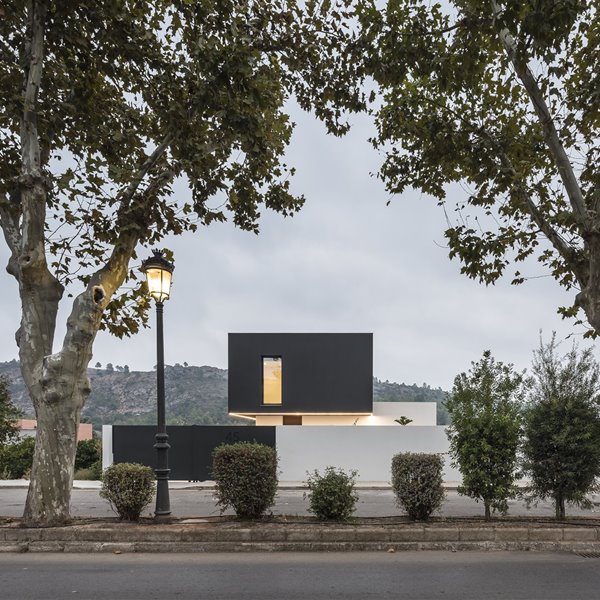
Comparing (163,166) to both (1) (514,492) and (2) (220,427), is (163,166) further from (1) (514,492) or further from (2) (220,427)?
(2) (220,427)

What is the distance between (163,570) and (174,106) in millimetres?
7157

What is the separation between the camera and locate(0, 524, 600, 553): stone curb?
6785 mm

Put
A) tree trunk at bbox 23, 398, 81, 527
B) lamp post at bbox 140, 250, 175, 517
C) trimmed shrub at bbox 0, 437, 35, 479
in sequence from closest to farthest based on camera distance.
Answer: tree trunk at bbox 23, 398, 81, 527, lamp post at bbox 140, 250, 175, 517, trimmed shrub at bbox 0, 437, 35, 479

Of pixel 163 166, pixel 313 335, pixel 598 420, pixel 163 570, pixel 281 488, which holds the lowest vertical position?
pixel 281 488

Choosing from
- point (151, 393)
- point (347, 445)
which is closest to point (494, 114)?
point (347, 445)

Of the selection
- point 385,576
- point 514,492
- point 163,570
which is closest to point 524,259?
point 514,492

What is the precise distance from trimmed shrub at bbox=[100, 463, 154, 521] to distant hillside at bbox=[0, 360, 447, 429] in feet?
148

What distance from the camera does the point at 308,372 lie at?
20.2 m

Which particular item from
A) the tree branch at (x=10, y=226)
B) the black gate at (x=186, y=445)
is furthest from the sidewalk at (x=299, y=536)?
the black gate at (x=186, y=445)

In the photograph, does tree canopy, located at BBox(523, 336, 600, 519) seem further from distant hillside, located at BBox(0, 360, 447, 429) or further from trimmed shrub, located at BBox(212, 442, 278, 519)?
distant hillside, located at BBox(0, 360, 447, 429)

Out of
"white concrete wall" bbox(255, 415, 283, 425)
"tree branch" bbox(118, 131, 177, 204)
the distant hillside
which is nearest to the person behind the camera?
"tree branch" bbox(118, 131, 177, 204)

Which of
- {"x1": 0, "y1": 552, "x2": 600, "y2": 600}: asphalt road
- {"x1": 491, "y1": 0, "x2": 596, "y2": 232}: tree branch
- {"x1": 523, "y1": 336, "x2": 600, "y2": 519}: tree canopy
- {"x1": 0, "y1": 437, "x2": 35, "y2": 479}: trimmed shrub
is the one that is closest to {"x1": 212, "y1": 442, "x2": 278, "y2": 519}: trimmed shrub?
{"x1": 0, "y1": 552, "x2": 600, "y2": 600}: asphalt road

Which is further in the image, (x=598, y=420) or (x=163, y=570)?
(x=598, y=420)

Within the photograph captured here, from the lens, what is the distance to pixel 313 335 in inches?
808
